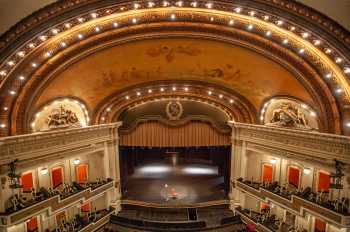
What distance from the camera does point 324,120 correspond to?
9.19 m

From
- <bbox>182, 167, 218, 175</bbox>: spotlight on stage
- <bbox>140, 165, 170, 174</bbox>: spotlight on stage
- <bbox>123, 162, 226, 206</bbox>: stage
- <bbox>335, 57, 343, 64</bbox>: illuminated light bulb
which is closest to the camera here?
<bbox>335, 57, 343, 64</bbox>: illuminated light bulb

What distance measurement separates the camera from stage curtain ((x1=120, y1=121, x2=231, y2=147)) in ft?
50.2

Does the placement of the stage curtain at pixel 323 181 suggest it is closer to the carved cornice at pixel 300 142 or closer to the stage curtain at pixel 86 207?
the carved cornice at pixel 300 142

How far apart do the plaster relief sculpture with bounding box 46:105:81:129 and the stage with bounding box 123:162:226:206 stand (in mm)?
6192

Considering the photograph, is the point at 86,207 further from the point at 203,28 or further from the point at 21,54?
the point at 203,28

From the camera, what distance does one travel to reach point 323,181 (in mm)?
10305

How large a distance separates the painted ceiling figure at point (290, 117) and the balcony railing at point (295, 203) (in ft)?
10.1

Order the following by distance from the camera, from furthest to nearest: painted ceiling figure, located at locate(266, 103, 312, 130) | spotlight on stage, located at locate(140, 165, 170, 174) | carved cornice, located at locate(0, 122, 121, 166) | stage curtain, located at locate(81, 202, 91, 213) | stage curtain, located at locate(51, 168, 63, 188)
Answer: spotlight on stage, located at locate(140, 165, 170, 174)
stage curtain, located at locate(81, 202, 91, 213)
stage curtain, located at locate(51, 168, 63, 188)
painted ceiling figure, located at locate(266, 103, 312, 130)
carved cornice, located at locate(0, 122, 121, 166)

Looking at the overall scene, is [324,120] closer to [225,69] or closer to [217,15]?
[225,69]

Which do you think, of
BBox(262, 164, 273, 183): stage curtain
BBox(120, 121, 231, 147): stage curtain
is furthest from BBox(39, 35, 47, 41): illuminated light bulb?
BBox(262, 164, 273, 183): stage curtain

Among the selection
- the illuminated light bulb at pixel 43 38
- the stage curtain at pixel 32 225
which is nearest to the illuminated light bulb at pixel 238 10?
Answer: the illuminated light bulb at pixel 43 38

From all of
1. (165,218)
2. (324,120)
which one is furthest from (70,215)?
(324,120)

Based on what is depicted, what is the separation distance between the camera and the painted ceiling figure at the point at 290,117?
1035cm

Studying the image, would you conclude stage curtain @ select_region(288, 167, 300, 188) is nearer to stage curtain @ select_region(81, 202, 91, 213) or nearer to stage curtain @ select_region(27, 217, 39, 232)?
stage curtain @ select_region(81, 202, 91, 213)
